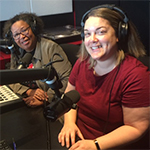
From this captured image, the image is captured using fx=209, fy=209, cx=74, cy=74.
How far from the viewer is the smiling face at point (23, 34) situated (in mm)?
1627

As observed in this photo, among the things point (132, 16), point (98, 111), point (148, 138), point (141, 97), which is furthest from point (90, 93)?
point (132, 16)

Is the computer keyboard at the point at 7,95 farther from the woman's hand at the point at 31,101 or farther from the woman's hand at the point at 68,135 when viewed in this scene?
the woman's hand at the point at 68,135

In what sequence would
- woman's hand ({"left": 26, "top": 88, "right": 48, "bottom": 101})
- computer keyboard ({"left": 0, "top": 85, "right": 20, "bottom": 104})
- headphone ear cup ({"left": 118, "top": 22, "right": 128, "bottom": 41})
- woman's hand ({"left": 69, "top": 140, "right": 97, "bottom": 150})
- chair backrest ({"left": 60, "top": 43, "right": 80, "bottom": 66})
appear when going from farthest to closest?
chair backrest ({"left": 60, "top": 43, "right": 80, "bottom": 66})
woman's hand ({"left": 26, "top": 88, "right": 48, "bottom": 101})
computer keyboard ({"left": 0, "top": 85, "right": 20, "bottom": 104})
headphone ear cup ({"left": 118, "top": 22, "right": 128, "bottom": 41})
woman's hand ({"left": 69, "top": 140, "right": 97, "bottom": 150})

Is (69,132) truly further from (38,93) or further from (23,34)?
(23,34)

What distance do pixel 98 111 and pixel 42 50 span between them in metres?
0.85

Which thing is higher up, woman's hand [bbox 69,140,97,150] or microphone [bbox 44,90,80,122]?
microphone [bbox 44,90,80,122]

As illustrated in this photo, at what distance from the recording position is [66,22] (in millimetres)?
2668

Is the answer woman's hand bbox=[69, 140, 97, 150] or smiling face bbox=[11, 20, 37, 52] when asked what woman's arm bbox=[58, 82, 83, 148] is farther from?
smiling face bbox=[11, 20, 37, 52]

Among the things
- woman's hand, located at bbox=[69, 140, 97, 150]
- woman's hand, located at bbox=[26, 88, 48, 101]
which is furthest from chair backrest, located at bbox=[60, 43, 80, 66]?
woman's hand, located at bbox=[69, 140, 97, 150]

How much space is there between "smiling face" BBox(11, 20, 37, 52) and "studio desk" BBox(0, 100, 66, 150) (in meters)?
0.63

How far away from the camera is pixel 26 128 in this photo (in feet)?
3.35

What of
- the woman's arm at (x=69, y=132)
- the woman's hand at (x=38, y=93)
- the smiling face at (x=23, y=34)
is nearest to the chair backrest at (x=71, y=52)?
the smiling face at (x=23, y=34)

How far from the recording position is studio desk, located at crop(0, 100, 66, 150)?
91cm

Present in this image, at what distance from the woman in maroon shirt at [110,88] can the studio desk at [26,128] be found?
0.19 feet
